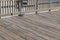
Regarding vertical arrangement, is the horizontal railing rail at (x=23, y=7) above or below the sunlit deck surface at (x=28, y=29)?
above

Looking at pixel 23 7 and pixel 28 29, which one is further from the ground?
pixel 23 7

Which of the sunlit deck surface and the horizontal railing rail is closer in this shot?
the sunlit deck surface

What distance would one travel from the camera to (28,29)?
609cm

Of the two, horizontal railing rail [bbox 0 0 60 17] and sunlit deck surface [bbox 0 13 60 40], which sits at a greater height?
horizontal railing rail [bbox 0 0 60 17]

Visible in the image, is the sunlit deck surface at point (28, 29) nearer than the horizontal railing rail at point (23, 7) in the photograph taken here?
→ Yes

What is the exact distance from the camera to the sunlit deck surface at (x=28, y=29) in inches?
208

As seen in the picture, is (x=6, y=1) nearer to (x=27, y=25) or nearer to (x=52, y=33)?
(x=27, y=25)

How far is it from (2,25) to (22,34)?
1.39 meters

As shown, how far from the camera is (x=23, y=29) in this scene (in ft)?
19.9

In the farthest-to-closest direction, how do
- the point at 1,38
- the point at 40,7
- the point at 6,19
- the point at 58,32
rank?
the point at 40,7 < the point at 6,19 < the point at 58,32 < the point at 1,38

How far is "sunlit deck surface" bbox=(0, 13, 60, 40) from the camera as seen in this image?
528 centimetres

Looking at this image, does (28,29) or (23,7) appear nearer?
(28,29)

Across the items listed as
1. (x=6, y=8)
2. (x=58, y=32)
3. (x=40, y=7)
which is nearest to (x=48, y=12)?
(x=40, y=7)

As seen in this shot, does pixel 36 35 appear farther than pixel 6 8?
No
